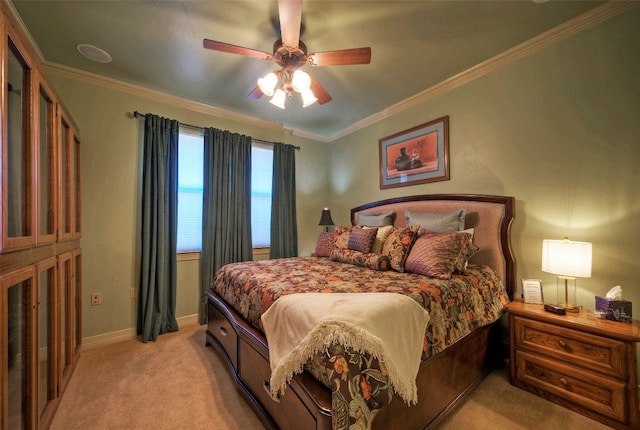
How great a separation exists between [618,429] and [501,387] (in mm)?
552

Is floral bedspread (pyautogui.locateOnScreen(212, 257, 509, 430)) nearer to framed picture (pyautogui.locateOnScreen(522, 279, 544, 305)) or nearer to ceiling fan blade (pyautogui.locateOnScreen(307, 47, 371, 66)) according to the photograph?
framed picture (pyautogui.locateOnScreen(522, 279, 544, 305))

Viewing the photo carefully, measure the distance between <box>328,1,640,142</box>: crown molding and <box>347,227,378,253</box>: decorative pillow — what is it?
1.70 metres

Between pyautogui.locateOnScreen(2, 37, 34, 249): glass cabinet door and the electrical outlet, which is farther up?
pyautogui.locateOnScreen(2, 37, 34, 249): glass cabinet door

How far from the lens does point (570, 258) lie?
5.49 feet

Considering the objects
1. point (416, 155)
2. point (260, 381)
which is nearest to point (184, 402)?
point (260, 381)

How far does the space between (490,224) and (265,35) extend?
2521 millimetres

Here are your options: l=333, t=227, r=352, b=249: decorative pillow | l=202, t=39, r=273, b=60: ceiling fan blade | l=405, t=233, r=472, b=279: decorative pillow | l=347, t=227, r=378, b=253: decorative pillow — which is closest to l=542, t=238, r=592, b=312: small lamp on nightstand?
l=405, t=233, r=472, b=279: decorative pillow

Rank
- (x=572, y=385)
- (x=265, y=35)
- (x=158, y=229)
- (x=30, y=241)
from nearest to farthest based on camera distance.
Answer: (x=30, y=241)
(x=572, y=385)
(x=265, y=35)
(x=158, y=229)

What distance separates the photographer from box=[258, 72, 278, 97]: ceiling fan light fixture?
6.31 feet

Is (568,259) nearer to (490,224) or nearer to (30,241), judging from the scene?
(490,224)

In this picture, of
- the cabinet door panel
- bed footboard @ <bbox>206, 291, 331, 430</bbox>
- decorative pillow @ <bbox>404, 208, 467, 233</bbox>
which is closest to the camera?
the cabinet door panel

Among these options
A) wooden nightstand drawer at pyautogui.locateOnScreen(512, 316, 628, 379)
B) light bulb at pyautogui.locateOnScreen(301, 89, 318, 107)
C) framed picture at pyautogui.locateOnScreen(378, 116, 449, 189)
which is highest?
light bulb at pyautogui.locateOnScreen(301, 89, 318, 107)

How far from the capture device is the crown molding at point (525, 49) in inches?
69.1

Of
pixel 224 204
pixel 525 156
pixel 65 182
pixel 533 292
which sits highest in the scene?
pixel 525 156
